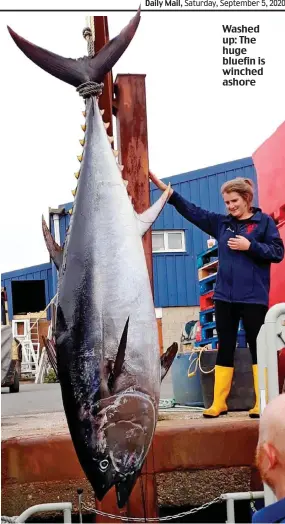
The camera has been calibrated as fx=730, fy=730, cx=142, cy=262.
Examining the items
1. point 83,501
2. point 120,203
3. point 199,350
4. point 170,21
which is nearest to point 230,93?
point 170,21

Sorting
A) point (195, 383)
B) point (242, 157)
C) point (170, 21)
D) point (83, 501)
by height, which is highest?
point (170, 21)

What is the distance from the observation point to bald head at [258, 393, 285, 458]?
1149 mm

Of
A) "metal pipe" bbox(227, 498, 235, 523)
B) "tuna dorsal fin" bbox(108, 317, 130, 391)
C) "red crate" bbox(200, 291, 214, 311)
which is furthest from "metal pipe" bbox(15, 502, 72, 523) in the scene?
"red crate" bbox(200, 291, 214, 311)

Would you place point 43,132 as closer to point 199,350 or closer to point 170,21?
point 170,21

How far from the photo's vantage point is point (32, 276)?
86.0 inches

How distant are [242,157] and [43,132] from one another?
0.62 metres

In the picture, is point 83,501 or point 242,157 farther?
point 242,157

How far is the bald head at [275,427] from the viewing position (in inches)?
45.3

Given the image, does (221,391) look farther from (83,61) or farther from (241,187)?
(83,61)

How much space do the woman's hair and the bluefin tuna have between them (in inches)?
8.2

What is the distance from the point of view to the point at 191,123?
2.28 metres

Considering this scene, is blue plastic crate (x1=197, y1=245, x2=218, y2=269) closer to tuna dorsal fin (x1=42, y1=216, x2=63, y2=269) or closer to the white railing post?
the white railing post

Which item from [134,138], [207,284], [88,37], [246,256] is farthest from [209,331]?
[88,37]

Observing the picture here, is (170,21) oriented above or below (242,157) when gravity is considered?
above
